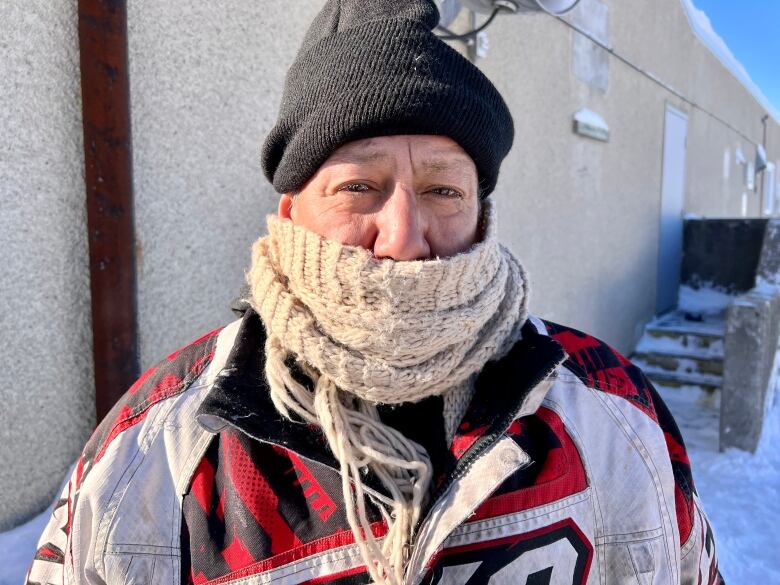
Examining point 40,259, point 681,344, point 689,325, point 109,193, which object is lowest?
point 681,344

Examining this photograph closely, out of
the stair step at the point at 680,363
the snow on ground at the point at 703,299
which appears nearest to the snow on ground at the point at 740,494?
the stair step at the point at 680,363

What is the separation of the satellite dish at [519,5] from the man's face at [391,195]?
6.96 feet

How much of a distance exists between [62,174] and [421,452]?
1.48 metres

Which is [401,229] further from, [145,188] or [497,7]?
[497,7]

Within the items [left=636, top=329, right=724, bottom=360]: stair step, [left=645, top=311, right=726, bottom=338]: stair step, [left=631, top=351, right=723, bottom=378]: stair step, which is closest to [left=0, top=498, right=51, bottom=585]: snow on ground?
[left=631, top=351, right=723, bottom=378]: stair step

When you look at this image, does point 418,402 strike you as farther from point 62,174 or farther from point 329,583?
point 62,174

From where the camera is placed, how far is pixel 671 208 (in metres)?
7.34

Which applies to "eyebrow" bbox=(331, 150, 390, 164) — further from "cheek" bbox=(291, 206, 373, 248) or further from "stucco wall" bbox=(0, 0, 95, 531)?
"stucco wall" bbox=(0, 0, 95, 531)

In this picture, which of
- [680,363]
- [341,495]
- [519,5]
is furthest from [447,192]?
[680,363]

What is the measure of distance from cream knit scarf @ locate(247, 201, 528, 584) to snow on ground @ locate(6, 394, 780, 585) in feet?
4.17

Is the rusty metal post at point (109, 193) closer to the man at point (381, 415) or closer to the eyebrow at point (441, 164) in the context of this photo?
the man at point (381, 415)

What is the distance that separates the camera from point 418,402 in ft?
3.86

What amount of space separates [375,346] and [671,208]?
7.34 meters

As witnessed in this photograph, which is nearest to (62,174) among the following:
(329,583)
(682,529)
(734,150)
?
(329,583)
